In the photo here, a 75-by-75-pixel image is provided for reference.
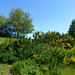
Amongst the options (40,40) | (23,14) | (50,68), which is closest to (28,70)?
(50,68)

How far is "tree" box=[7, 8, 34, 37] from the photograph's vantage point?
28013 mm

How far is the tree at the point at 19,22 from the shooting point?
28013 mm

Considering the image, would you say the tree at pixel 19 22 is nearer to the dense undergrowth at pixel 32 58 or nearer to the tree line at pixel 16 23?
the tree line at pixel 16 23

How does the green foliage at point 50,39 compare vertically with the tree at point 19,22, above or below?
below

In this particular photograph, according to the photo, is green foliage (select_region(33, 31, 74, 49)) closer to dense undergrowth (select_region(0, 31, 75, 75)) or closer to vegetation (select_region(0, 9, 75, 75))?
vegetation (select_region(0, 9, 75, 75))

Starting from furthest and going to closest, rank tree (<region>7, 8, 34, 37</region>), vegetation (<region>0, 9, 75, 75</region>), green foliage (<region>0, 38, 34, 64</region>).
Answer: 1. tree (<region>7, 8, 34, 37</region>)
2. green foliage (<region>0, 38, 34, 64</region>)
3. vegetation (<region>0, 9, 75, 75</region>)

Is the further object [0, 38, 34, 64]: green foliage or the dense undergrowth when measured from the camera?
[0, 38, 34, 64]: green foliage

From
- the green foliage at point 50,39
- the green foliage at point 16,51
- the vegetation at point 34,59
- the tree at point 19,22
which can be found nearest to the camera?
the vegetation at point 34,59

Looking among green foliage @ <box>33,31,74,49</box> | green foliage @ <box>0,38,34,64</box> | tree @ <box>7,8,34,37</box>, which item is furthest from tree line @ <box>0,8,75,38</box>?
green foliage @ <box>0,38,34,64</box>

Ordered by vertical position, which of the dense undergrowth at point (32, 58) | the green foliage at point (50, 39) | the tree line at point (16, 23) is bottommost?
the dense undergrowth at point (32, 58)

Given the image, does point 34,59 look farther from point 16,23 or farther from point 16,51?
point 16,23

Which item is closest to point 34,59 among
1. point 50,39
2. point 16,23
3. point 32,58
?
point 32,58

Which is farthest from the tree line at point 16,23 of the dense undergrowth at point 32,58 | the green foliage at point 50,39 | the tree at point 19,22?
the dense undergrowth at point 32,58

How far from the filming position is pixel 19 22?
28.5m
